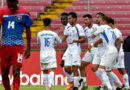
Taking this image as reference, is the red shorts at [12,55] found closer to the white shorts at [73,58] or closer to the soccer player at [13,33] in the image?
the soccer player at [13,33]

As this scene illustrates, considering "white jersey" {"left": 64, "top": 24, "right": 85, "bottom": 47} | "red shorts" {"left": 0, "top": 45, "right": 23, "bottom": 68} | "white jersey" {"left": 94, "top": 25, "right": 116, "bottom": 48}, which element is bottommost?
"white jersey" {"left": 64, "top": 24, "right": 85, "bottom": 47}

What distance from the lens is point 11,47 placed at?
9.45 m

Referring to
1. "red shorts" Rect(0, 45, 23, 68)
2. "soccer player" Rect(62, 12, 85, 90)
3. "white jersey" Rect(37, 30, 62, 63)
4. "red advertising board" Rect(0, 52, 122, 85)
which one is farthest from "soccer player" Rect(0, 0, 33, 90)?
"red advertising board" Rect(0, 52, 122, 85)

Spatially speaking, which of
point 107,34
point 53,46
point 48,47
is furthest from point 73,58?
point 107,34

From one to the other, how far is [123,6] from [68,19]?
258 inches

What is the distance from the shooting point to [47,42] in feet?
41.1

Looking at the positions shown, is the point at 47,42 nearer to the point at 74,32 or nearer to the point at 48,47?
the point at 48,47

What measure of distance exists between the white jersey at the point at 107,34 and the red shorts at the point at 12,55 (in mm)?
3084

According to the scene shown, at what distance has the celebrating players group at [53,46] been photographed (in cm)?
944

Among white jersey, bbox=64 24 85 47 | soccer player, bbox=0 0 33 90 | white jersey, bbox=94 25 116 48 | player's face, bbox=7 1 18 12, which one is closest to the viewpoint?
player's face, bbox=7 1 18 12

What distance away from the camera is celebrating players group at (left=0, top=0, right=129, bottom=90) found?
372 inches

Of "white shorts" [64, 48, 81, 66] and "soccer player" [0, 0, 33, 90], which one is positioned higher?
"soccer player" [0, 0, 33, 90]

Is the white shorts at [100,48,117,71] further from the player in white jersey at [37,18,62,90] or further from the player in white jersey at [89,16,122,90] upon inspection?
the player in white jersey at [37,18,62,90]

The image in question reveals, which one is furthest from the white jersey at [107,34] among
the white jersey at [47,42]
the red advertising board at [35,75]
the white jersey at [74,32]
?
the red advertising board at [35,75]
